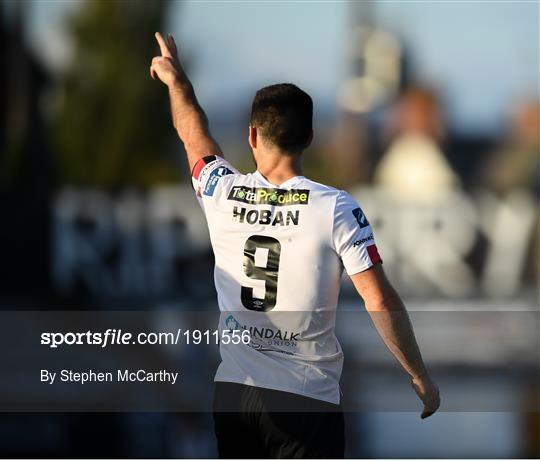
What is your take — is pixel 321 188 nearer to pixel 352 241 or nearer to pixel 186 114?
pixel 352 241

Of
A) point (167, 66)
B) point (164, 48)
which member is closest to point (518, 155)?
point (164, 48)

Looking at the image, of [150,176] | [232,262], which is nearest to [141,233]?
[150,176]

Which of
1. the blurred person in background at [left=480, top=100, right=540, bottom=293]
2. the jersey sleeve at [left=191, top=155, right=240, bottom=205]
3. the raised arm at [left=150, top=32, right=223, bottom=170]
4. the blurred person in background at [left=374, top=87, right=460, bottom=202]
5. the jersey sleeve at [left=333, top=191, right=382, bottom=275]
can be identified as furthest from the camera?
the blurred person in background at [left=480, top=100, right=540, bottom=293]

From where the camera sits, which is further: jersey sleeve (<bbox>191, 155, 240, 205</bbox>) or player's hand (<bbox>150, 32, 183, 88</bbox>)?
player's hand (<bbox>150, 32, 183, 88</bbox>)

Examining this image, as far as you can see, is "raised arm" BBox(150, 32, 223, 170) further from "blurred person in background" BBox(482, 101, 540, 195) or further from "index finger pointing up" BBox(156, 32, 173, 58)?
"blurred person in background" BBox(482, 101, 540, 195)

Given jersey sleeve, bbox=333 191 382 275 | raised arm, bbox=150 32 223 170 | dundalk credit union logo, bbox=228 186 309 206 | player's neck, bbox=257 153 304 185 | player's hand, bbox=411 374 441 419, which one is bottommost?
player's hand, bbox=411 374 441 419

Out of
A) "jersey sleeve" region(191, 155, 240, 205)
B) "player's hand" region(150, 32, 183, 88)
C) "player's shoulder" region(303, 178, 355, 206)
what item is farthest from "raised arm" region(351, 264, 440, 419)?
"player's hand" region(150, 32, 183, 88)

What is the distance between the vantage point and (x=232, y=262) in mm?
4504

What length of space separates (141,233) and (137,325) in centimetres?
784

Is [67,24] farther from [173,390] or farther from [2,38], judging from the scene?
[173,390]

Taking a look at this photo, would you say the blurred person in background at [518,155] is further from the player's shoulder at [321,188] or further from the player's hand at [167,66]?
the player's shoulder at [321,188]

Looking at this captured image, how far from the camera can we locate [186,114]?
493 cm

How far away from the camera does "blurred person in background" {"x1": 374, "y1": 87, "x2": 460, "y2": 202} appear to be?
2619 centimetres

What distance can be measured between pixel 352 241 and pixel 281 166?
419mm
